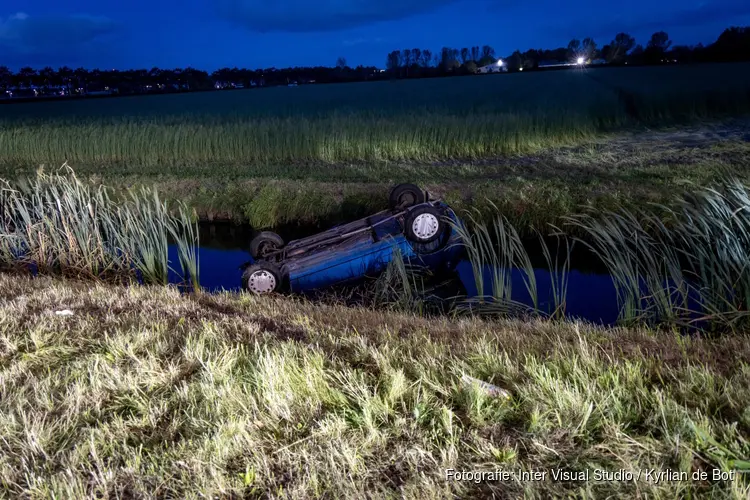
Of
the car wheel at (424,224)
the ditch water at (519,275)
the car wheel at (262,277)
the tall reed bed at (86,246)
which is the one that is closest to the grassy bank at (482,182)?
the ditch water at (519,275)

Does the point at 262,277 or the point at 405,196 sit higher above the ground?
the point at 405,196

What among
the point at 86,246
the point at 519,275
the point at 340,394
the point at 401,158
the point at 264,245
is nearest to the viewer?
the point at 340,394

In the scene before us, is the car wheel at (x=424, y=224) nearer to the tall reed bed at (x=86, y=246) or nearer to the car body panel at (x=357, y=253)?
the car body panel at (x=357, y=253)

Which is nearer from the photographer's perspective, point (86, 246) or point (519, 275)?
point (86, 246)

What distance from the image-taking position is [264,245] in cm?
771

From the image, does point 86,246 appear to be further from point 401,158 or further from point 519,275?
point 401,158

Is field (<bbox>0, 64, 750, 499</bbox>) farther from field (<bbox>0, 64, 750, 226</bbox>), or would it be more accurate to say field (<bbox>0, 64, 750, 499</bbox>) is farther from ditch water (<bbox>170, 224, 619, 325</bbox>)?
field (<bbox>0, 64, 750, 226</bbox>)

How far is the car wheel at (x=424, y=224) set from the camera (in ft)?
23.4

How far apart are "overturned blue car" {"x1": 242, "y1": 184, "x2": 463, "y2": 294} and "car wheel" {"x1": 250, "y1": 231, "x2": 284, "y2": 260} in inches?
7.2

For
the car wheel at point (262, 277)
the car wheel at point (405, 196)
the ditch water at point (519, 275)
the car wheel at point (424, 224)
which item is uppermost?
the car wheel at point (405, 196)

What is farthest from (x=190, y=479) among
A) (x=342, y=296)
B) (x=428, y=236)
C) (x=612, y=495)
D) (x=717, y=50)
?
(x=717, y=50)

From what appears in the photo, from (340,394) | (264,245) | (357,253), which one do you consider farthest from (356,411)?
(264,245)

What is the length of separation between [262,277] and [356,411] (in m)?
4.86

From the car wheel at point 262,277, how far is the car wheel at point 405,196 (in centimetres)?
185
